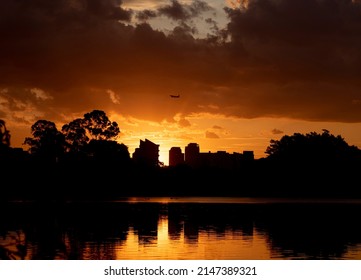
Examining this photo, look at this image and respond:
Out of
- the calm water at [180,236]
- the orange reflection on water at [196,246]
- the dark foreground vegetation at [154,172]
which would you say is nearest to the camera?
the orange reflection on water at [196,246]

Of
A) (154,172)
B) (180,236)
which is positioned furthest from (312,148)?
(180,236)

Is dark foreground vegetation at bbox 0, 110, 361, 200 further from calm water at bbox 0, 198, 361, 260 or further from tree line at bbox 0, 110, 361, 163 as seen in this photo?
calm water at bbox 0, 198, 361, 260

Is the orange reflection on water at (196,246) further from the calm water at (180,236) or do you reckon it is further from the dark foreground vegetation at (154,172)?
the dark foreground vegetation at (154,172)

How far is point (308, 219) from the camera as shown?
65.3 meters

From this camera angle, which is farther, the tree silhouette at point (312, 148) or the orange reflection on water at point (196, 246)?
the tree silhouette at point (312, 148)

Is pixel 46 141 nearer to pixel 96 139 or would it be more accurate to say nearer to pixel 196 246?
pixel 96 139

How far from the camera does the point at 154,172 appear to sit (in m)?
160

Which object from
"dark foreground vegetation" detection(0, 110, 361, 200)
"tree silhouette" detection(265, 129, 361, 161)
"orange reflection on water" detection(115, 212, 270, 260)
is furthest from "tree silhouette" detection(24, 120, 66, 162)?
"orange reflection on water" detection(115, 212, 270, 260)

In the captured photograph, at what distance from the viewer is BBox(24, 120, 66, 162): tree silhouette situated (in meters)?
134

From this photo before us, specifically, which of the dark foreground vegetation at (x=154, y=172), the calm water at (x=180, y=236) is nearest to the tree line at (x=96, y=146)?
the dark foreground vegetation at (x=154, y=172)

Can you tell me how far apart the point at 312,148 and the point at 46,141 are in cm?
5820

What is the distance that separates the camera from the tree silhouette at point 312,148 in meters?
151
